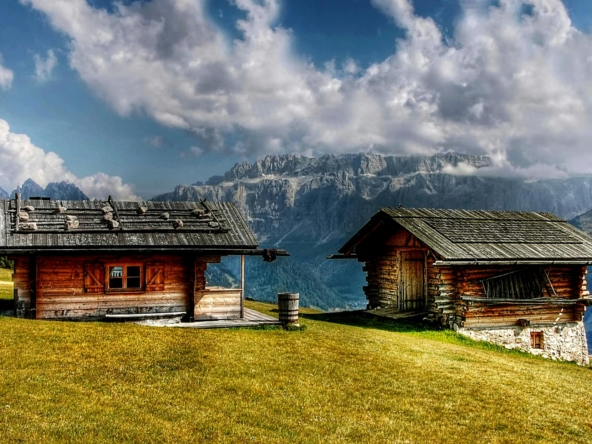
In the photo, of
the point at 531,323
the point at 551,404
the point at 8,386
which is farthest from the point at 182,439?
the point at 531,323

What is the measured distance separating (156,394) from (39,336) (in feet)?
21.9

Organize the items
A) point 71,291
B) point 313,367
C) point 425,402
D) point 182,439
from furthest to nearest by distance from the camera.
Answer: point 71,291
point 313,367
point 425,402
point 182,439

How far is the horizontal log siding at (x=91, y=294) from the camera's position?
69.5 feet

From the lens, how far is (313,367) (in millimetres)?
15203

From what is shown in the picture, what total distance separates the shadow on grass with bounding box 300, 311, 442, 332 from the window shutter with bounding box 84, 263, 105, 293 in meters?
10.5

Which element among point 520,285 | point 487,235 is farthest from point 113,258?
point 520,285

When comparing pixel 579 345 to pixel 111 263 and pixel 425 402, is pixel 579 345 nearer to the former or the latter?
pixel 425 402

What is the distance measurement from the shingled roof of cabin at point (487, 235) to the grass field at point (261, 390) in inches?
302

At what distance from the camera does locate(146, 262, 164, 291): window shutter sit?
22.3 m

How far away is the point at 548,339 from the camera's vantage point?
28688mm

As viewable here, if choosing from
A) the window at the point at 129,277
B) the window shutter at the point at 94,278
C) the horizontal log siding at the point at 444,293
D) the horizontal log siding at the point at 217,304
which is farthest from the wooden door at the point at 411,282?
the window shutter at the point at 94,278

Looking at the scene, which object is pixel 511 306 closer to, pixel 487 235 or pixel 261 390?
pixel 487 235

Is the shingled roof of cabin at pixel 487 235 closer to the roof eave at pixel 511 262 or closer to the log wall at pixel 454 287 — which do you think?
the roof eave at pixel 511 262

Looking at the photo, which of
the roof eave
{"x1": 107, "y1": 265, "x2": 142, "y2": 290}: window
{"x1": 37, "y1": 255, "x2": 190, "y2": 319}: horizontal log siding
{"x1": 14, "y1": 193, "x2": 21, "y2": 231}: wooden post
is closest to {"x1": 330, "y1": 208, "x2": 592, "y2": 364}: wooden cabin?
the roof eave
